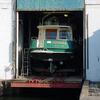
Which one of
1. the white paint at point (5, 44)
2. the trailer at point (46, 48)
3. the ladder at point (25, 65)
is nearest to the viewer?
the trailer at point (46, 48)

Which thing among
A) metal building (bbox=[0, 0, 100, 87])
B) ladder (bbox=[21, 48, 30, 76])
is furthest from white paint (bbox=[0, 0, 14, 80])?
ladder (bbox=[21, 48, 30, 76])

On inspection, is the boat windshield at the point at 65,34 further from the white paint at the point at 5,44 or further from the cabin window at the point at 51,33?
the white paint at the point at 5,44

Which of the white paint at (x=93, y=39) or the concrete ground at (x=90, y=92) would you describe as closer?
the concrete ground at (x=90, y=92)

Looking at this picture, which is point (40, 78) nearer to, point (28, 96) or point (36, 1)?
point (28, 96)

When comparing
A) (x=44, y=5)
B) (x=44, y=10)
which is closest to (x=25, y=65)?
(x=44, y=10)

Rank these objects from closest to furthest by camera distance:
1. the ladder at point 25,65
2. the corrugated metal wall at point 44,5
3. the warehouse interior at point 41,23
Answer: the corrugated metal wall at point 44,5 → the ladder at point 25,65 → the warehouse interior at point 41,23

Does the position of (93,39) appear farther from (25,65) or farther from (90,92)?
(90,92)

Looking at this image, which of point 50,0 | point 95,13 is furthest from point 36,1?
point 95,13

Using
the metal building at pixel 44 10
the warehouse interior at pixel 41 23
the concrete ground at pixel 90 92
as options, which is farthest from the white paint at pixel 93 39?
the concrete ground at pixel 90 92

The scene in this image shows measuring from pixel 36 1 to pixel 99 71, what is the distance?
4448 mm

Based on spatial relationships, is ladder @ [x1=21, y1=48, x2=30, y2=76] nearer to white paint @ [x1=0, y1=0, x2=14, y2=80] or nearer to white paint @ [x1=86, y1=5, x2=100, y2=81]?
white paint @ [x1=0, y1=0, x2=14, y2=80]

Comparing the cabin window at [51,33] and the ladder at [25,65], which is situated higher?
the cabin window at [51,33]

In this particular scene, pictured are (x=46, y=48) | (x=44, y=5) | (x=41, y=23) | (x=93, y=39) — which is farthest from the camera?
(x=41, y=23)

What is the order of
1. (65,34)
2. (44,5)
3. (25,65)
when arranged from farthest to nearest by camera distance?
(65,34) → (25,65) → (44,5)
